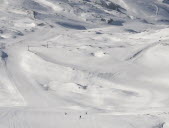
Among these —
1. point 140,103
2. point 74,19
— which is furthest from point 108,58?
point 74,19

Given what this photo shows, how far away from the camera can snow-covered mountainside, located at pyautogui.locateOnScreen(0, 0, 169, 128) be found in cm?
793

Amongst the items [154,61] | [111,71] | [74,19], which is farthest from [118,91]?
[74,19]

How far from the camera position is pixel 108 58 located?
1155 centimetres

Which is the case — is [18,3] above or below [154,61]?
below

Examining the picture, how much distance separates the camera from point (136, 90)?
9711 mm

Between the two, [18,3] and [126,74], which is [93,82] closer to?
[126,74]

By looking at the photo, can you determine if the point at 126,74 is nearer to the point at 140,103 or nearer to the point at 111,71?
the point at 111,71

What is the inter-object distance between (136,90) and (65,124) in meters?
2.63

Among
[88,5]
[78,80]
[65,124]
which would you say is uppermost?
[65,124]

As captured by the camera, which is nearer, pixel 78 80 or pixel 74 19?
pixel 78 80

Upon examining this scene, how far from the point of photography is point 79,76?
10609mm

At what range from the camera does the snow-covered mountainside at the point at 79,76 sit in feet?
26.0

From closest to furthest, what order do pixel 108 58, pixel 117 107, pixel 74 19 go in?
pixel 117 107 → pixel 108 58 → pixel 74 19

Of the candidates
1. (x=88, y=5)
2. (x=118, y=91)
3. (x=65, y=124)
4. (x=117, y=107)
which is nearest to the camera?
(x=65, y=124)
